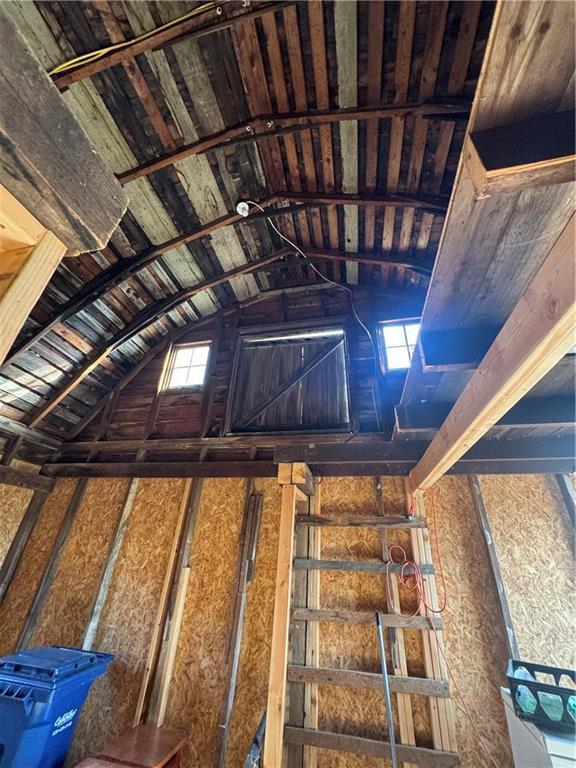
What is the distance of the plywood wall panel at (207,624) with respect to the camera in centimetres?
280

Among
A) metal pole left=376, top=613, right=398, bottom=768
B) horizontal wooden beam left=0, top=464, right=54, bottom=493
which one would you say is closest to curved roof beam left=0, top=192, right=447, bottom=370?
horizontal wooden beam left=0, top=464, right=54, bottom=493

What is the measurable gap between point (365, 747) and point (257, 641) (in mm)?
1091

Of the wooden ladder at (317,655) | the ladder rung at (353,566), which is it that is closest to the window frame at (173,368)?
the wooden ladder at (317,655)

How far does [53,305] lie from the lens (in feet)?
11.8

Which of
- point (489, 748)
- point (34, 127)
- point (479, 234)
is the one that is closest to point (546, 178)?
point (479, 234)

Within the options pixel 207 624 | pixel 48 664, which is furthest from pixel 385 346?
pixel 48 664

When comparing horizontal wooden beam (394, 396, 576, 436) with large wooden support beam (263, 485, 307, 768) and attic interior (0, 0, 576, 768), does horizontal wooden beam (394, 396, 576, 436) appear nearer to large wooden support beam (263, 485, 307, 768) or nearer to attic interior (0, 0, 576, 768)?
attic interior (0, 0, 576, 768)

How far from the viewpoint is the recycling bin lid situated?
2.46 metres

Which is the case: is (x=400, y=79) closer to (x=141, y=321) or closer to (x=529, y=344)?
(x=529, y=344)

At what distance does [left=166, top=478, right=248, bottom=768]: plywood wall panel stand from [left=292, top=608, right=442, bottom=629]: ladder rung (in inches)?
29.9

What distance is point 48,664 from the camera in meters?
2.54

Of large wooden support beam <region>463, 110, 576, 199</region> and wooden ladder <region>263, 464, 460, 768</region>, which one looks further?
wooden ladder <region>263, 464, 460, 768</region>

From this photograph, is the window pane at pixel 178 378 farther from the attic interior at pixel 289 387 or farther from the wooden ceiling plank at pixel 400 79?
the wooden ceiling plank at pixel 400 79

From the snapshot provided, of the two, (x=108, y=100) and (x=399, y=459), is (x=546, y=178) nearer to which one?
(x=399, y=459)
